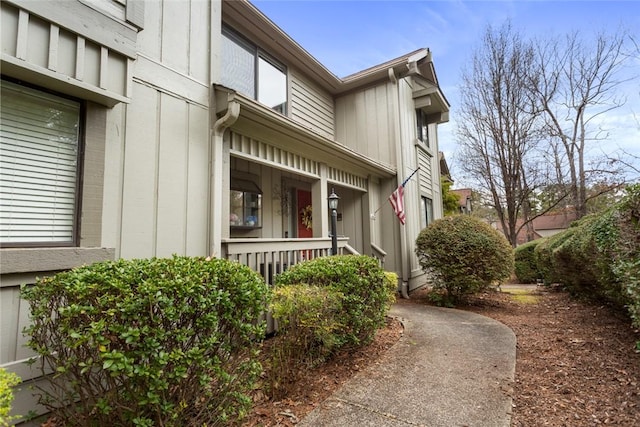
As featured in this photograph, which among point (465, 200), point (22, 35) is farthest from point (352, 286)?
point (465, 200)

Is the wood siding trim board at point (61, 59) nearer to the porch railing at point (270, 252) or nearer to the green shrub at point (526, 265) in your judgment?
the porch railing at point (270, 252)

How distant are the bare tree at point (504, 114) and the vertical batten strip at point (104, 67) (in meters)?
14.1

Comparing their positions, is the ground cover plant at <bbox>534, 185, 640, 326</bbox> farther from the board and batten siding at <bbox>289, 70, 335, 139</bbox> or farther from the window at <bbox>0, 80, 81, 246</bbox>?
the board and batten siding at <bbox>289, 70, 335, 139</bbox>

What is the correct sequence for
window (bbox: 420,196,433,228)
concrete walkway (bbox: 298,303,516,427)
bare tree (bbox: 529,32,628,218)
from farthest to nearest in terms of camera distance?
bare tree (bbox: 529,32,628,218) → window (bbox: 420,196,433,228) → concrete walkway (bbox: 298,303,516,427)

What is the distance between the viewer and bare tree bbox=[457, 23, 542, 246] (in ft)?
42.6

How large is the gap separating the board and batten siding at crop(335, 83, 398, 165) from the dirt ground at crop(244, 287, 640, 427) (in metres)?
4.94

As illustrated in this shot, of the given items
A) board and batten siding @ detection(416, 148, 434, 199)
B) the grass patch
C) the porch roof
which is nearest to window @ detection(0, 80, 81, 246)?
the porch roof

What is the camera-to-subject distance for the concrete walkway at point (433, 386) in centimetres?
247

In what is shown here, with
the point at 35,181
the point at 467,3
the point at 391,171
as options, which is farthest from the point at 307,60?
the point at 35,181

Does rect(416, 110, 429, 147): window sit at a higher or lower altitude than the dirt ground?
higher

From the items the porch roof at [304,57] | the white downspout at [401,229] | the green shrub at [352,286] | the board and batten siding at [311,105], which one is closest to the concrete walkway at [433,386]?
the green shrub at [352,286]

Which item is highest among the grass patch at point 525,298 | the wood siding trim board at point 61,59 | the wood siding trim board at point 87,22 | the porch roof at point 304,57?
the porch roof at point 304,57

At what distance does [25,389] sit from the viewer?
2.36m

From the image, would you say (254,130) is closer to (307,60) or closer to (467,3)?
(307,60)
